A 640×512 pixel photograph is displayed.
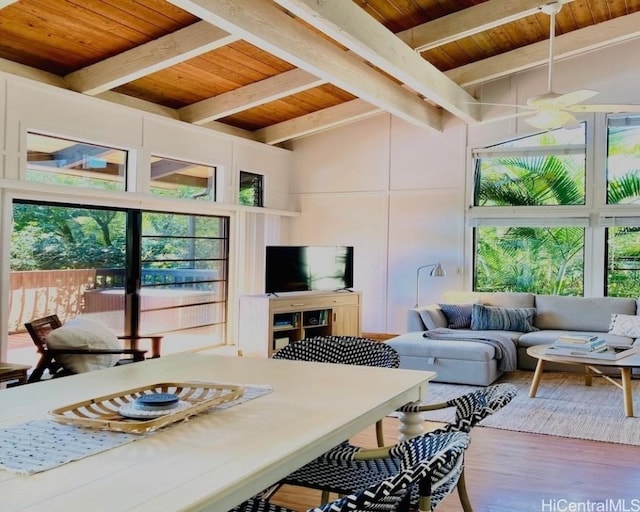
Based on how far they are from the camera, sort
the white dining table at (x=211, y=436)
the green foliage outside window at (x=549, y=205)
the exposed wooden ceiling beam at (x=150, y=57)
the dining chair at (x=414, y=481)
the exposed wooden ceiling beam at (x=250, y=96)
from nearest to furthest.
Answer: the white dining table at (x=211, y=436)
the dining chair at (x=414, y=481)
the exposed wooden ceiling beam at (x=150, y=57)
the exposed wooden ceiling beam at (x=250, y=96)
the green foliage outside window at (x=549, y=205)

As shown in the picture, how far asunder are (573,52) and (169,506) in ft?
23.3

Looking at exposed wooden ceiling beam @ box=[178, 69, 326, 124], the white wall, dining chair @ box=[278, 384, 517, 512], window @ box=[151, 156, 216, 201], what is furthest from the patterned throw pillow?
dining chair @ box=[278, 384, 517, 512]

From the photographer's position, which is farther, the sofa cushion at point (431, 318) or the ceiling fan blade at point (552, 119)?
the sofa cushion at point (431, 318)

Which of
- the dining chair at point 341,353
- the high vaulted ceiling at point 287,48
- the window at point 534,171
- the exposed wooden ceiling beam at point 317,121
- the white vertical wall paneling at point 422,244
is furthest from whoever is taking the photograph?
the white vertical wall paneling at point 422,244

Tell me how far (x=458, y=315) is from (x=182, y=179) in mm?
3472

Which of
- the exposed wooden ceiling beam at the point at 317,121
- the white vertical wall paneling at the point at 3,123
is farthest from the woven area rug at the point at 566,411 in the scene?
the white vertical wall paneling at the point at 3,123

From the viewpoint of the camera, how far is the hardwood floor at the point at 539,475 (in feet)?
10.3

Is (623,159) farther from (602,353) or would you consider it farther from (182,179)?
(182,179)

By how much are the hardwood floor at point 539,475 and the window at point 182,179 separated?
3897 millimetres

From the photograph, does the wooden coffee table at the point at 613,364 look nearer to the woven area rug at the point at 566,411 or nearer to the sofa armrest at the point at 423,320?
the woven area rug at the point at 566,411

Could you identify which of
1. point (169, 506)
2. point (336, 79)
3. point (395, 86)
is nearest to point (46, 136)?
point (336, 79)

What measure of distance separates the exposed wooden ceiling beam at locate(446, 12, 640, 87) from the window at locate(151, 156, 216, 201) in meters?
3.07

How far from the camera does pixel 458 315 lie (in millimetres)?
7164

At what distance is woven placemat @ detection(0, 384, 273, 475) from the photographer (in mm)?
1458
